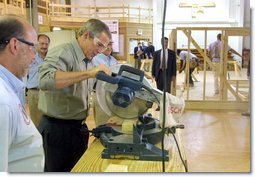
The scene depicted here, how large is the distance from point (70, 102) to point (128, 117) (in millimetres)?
262

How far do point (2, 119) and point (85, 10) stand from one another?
24.5ft

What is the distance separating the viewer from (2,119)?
0.58 metres

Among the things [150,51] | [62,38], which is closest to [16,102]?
[62,38]

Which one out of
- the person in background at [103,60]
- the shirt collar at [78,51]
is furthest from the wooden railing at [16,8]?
the shirt collar at [78,51]

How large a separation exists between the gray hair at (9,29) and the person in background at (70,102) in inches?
14.0

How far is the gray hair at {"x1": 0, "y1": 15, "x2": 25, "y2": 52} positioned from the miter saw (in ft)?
0.81

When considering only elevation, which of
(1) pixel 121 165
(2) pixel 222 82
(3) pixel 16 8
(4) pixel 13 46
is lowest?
(2) pixel 222 82

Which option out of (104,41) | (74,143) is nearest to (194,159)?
(74,143)

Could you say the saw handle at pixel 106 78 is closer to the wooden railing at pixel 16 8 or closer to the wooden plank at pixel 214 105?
the wooden railing at pixel 16 8

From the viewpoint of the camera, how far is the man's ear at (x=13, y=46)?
68 cm

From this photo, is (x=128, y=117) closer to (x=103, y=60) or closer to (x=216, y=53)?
(x=103, y=60)

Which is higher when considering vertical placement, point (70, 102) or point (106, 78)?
point (106, 78)

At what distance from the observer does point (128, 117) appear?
0.96 m

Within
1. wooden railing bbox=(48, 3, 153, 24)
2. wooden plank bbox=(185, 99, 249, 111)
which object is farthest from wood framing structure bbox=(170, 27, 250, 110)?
wooden railing bbox=(48, 3, 153, 24)
